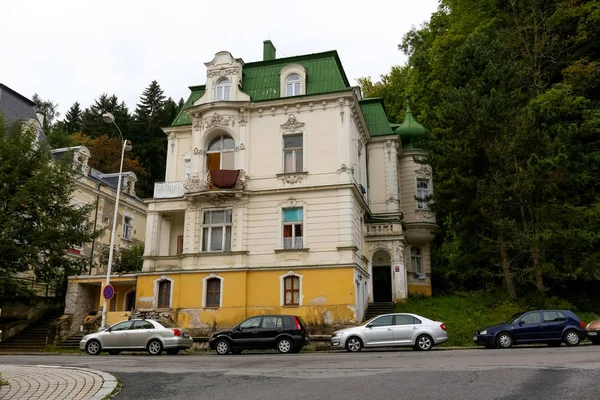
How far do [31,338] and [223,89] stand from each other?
1648cm

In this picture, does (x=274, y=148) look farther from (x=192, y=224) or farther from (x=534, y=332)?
(x=534, y=332)

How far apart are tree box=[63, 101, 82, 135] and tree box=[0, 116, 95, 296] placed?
37889mm

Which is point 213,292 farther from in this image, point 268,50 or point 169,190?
point 268,50

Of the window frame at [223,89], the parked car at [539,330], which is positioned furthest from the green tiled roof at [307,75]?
the parked car at [539,330]

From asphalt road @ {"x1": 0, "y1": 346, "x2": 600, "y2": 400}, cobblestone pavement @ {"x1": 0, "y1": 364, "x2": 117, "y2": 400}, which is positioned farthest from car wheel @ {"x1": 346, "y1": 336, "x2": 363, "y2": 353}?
cobblestone pavement @ {"x1": 0, "y1": 364, "x2": 117, "y2": 400}

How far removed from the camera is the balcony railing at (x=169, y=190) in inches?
1085

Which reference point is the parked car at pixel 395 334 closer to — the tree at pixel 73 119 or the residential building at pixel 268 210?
the residential building at pixel 268 210

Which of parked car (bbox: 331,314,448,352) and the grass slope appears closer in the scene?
parked car (bbox: 331,314,448,352)

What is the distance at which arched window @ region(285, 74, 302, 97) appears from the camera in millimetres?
27170

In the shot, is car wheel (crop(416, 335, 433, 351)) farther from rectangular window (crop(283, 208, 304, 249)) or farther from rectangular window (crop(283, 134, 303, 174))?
rectangular window (crop(283, 134, 303, 174))

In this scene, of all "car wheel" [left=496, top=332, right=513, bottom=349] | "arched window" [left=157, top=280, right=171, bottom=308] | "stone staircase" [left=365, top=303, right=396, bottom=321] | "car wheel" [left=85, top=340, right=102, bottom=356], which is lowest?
"car wheel" [left=85, top=340, right=102, bottom=356]

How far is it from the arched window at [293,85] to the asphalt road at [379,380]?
17.6 meters

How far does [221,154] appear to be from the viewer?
27.3 metres

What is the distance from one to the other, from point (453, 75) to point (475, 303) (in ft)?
44.1
